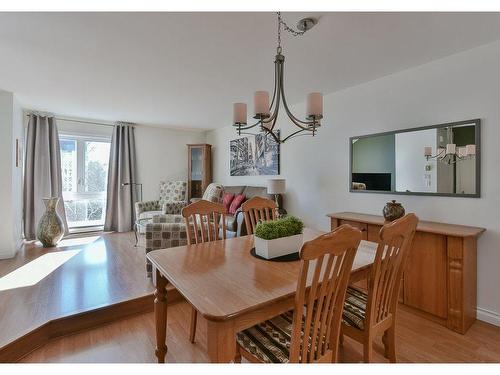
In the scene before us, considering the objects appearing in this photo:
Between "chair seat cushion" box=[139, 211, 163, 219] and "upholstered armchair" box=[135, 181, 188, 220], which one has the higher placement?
"upholstered armchair" box=[135, 181, 188, 220]

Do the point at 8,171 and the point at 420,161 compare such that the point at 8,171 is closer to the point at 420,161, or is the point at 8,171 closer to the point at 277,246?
the point at 277,246

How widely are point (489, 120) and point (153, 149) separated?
546cm

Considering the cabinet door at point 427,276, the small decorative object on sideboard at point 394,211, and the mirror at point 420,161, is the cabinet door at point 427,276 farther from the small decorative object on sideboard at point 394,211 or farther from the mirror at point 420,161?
the mirror at point 420,161

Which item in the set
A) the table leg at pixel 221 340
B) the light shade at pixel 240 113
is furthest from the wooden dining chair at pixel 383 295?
the light shade at pixel 240 113

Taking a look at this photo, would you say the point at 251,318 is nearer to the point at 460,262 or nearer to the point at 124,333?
the point at 124,333

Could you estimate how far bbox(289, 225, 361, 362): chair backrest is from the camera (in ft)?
2.95

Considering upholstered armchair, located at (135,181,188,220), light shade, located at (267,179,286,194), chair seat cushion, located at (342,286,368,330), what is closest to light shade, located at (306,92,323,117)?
chair seat cushion, located at (342,286,368,330)

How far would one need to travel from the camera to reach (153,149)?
5.68 metres

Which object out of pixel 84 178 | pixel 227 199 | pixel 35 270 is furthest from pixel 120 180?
pixel 35 270

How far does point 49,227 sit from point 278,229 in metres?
4.14

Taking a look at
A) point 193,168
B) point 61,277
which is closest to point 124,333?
point 61,277

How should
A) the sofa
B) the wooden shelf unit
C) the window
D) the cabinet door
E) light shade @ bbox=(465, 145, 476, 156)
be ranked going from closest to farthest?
the cabinet door → light shade @ bbox=(465, 145, 476, 156) → the sofa → the window → the wooden shelf unit

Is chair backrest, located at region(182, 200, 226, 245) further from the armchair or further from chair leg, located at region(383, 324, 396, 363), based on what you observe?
the armchair

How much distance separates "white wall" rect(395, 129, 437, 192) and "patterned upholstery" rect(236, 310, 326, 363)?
198cm
